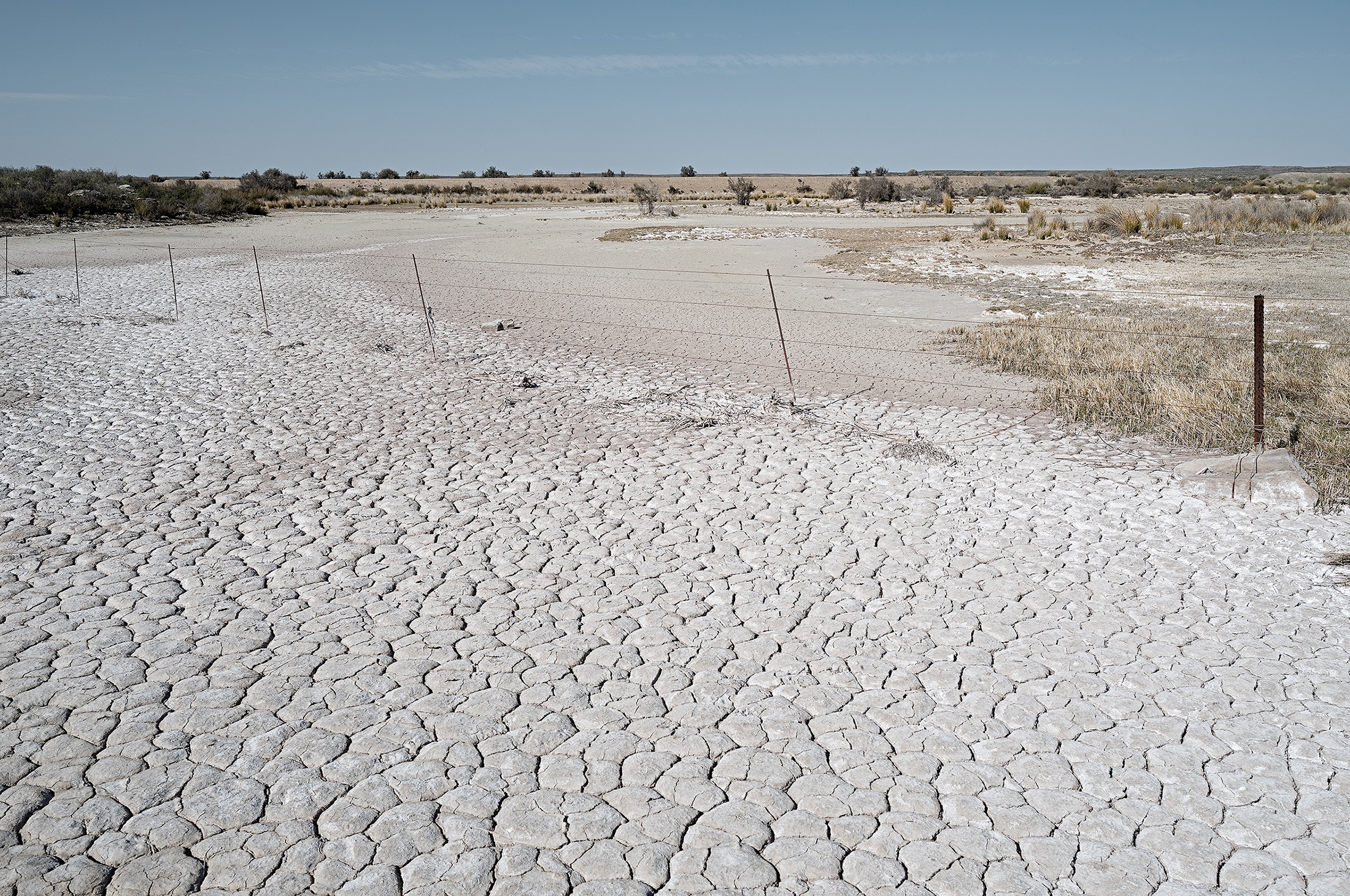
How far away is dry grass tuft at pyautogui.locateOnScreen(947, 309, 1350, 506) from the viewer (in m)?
7.86

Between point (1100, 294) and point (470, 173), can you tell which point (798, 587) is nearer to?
point (1100, 294)

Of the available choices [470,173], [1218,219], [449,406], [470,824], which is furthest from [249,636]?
[470,173]

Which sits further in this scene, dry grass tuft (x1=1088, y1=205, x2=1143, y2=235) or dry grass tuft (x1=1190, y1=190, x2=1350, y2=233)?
dry grass tuft (x1=1088, y1=205, x2=1143, y2=235)

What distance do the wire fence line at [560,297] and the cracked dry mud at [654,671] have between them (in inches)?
101

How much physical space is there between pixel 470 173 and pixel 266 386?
97.1 meters

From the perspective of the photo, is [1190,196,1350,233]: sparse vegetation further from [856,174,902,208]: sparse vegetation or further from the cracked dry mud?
the cracked dry mud

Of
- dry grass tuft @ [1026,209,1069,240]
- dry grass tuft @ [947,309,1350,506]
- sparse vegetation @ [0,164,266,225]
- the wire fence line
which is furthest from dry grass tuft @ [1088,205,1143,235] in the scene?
sparse vegetation @ [0,164,266,225]

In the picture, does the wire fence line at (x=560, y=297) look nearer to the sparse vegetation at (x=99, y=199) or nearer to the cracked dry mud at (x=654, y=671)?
the cracked dry mud at (x=654, y=671)

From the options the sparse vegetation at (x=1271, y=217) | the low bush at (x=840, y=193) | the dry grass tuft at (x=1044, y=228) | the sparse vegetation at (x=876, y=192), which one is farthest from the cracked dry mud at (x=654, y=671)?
the low bush at (x=840, y=193)

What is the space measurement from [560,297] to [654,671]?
12.7 metres

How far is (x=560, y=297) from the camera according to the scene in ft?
54.4

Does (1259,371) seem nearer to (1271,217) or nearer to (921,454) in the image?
A: (921,454)

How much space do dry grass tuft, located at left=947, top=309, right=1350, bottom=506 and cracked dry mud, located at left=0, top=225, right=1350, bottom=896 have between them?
1128 millimetres

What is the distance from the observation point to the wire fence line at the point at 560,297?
10781 mm
